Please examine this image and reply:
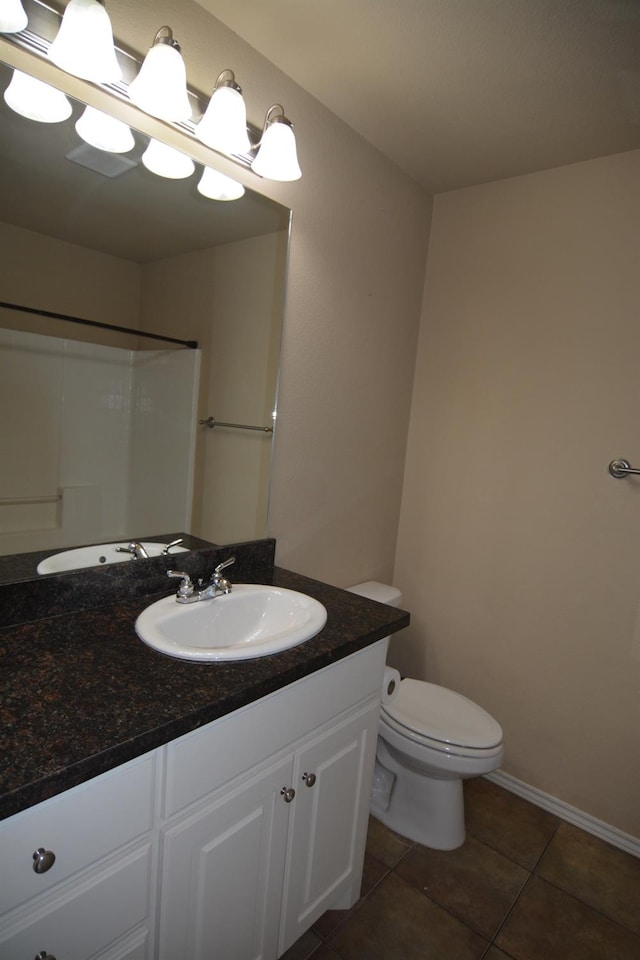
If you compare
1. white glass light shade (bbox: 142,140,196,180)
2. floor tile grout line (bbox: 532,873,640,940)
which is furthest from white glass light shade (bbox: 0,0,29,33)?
floor tile grout line (bbox: 532,873,640,940)

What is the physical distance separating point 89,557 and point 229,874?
72 centimetres

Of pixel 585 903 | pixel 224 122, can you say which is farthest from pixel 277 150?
pixel 585 903

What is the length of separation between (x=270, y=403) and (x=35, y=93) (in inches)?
34.6

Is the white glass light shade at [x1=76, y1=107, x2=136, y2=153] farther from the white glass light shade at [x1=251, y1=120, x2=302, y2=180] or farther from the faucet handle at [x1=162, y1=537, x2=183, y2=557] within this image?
the faucet handle at [x1=162, y1=537, x2=183, y2=557]

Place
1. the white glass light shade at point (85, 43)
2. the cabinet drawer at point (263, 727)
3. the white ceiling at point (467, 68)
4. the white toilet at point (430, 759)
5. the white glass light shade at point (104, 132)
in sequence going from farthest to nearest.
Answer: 1. the white toilet at point (430, 759)
2. the white ceiling at point (467, 68)
3. the white glass light shade at point (104, 132)
4. the white glass light shade at point (85, 43)
5. the cabinet drawer at point (263, 727)

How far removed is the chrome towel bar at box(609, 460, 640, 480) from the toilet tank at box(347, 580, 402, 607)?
899 mm

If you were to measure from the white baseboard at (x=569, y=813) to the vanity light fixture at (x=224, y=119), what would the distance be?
2.34 metres

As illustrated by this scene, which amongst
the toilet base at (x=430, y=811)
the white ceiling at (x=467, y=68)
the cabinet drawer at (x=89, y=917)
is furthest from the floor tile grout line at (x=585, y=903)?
the white ceiling at (x=467, y=68)

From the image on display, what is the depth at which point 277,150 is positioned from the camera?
1297 millimetres

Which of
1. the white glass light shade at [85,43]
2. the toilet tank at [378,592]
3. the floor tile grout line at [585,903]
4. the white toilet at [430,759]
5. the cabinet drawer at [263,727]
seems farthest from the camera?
the toilet tank at [378,592]

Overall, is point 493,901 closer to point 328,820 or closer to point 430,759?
point 430,759

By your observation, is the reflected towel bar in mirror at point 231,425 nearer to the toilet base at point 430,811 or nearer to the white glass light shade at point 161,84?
the white glass light shade at point 161,84

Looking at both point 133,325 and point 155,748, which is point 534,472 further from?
point 155,748

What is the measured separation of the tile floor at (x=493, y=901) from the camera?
A: 1334 millimetres
